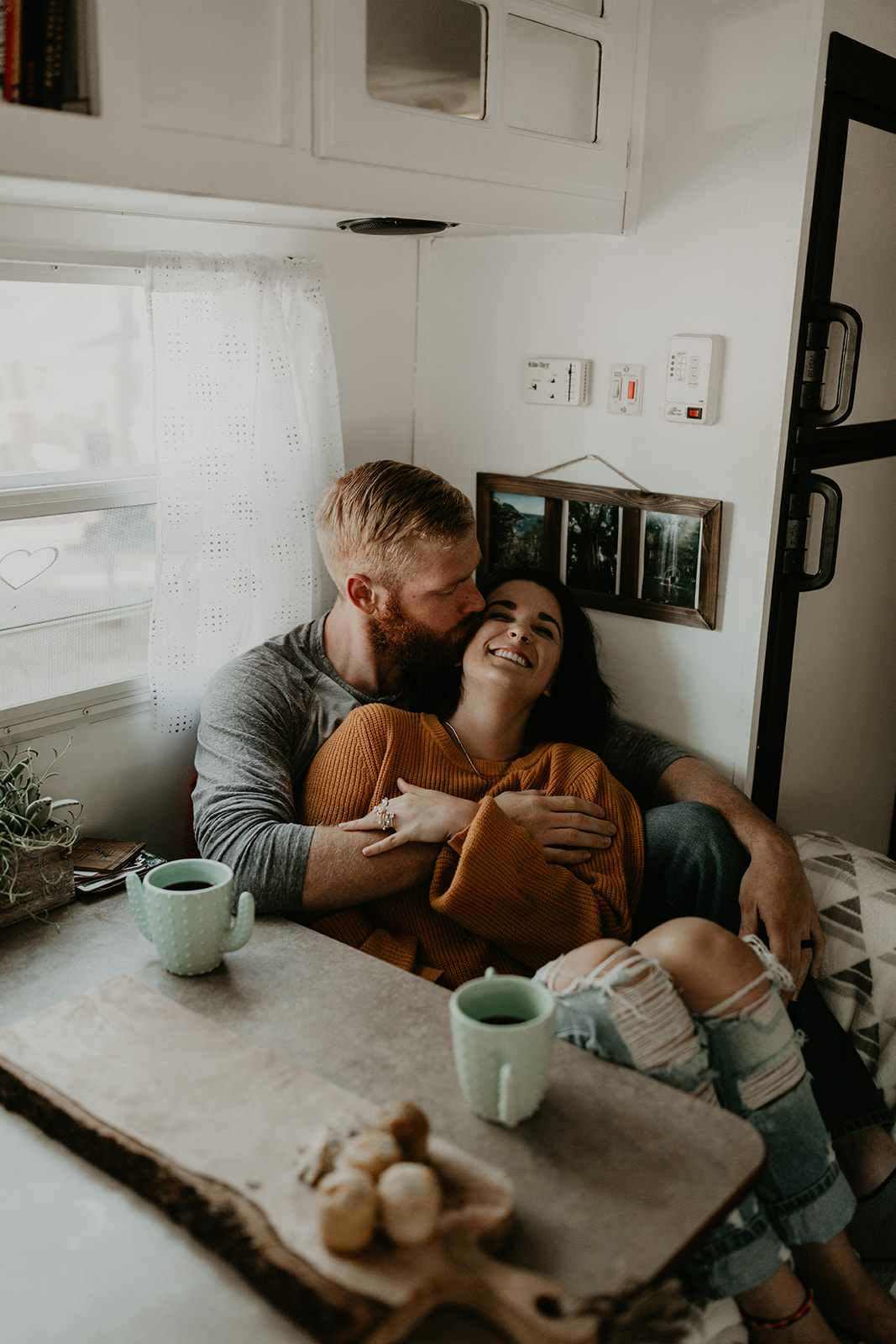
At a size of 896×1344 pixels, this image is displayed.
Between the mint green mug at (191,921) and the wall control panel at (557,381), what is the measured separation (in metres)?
1.19

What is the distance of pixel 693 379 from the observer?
6.28 ft

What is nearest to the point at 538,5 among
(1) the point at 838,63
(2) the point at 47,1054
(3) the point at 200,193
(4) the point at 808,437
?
(1) the point at 838,63

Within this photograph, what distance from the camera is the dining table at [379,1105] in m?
0.84

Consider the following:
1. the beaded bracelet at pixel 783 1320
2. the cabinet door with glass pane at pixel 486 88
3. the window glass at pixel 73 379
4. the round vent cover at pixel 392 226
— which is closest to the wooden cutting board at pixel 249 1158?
the beaded bracelet at pixel 783 1320

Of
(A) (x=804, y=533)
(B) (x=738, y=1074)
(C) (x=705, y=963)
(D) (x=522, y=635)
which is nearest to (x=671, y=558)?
(A) (x=804, y=533)

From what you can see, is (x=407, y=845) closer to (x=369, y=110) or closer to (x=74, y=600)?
(x=74, y=600)

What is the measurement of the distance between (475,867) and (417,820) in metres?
0.12

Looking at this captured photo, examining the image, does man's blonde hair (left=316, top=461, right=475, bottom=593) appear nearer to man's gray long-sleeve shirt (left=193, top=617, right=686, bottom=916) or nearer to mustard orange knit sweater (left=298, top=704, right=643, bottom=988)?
man's gray long-sleeve shirt (left=193, top=617, right=686, bottom=916)

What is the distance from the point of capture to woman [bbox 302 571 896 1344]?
3.99ft

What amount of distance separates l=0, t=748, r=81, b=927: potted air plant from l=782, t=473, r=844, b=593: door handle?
1287 millimetres

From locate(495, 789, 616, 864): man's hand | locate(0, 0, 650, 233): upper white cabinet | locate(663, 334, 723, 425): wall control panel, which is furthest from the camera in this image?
locate(663, 334, 723, 425): wall control panel

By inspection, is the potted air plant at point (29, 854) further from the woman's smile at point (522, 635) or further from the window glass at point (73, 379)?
the woman's smile at point (522, 635)

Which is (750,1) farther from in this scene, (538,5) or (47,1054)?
(47,1054)

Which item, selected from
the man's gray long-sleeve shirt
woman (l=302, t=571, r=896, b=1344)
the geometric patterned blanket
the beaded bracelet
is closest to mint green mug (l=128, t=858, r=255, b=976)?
the man's gray long-sleeve shirt
